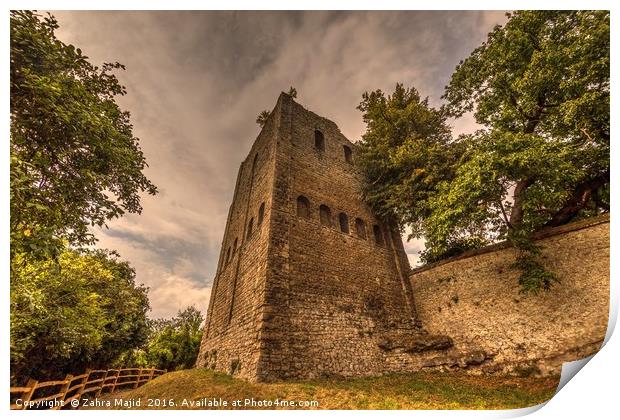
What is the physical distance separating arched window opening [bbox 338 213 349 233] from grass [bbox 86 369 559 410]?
5347mm

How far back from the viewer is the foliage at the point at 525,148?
6.86m

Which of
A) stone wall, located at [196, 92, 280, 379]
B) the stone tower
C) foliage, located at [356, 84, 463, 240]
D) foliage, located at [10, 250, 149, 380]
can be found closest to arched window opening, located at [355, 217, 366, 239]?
the stone tower

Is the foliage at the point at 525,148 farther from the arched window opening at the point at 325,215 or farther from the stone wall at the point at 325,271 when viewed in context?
the arched window opening at the point at 325,215

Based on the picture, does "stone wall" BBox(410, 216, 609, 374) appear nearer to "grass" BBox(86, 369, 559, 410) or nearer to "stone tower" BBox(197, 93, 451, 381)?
"grass" BBox(86, 369, 559, 410)

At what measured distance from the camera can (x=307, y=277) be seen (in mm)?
8469

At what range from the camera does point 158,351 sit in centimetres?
1747

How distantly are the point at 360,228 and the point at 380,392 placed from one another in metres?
6.56

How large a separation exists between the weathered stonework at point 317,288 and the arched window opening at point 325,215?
0.05 metres

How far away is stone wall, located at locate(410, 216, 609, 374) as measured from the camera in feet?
22.1

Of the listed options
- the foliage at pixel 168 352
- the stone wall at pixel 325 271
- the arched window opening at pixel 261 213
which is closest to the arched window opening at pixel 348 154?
the stone wall at pixel 325 271

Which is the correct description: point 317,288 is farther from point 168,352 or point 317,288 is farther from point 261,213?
point 168,352

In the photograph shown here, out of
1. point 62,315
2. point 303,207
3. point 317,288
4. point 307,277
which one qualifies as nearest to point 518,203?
point 317,288

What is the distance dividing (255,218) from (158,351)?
44.5 ft

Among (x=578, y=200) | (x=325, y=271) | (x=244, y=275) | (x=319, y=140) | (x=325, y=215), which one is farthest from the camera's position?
(x=319, y=140)
